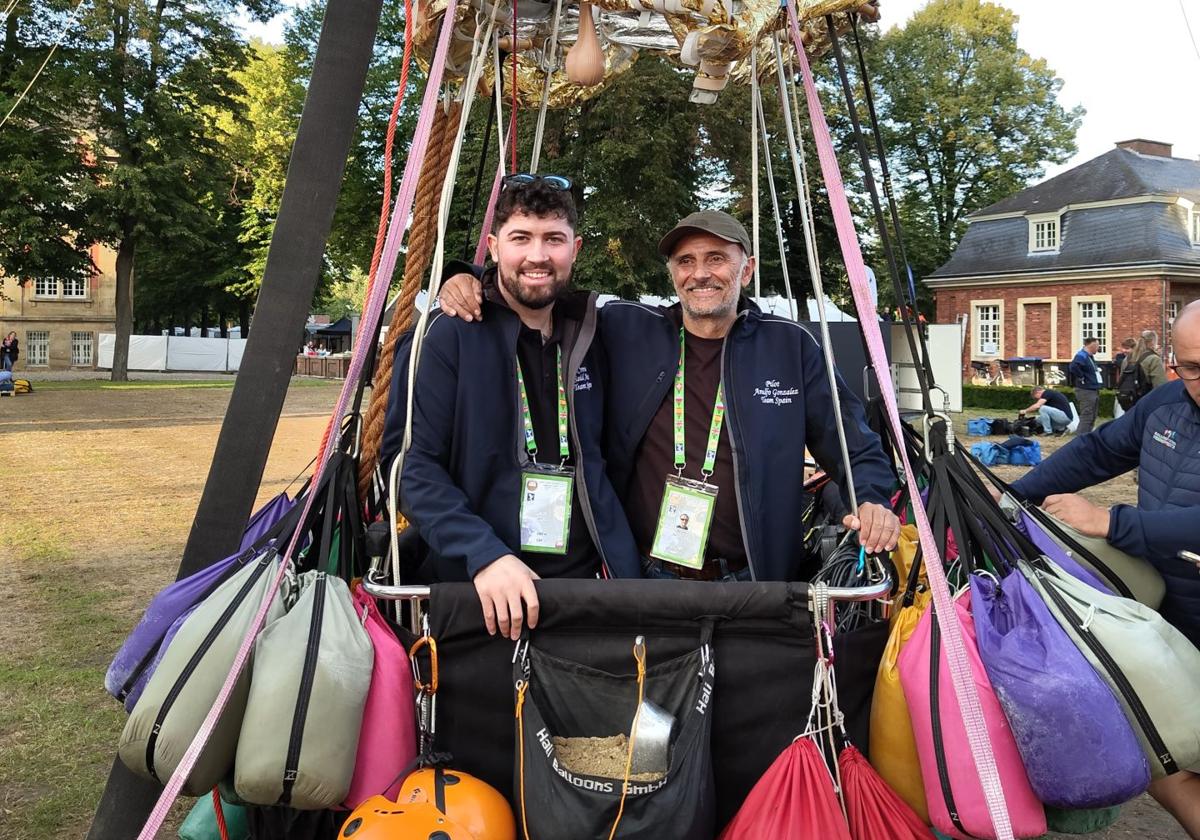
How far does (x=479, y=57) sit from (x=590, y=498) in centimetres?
160

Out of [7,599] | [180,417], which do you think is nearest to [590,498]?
[7,599]

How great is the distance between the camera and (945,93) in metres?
38.1

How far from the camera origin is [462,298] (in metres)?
2.62

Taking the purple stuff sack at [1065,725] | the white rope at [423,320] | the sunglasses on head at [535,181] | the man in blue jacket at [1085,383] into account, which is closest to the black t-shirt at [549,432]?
the white rope at [423,320]

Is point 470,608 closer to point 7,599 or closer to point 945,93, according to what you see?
point 7,599

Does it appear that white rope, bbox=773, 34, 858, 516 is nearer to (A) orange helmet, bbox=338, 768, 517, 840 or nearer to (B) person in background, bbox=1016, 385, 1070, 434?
(A) orange helmet, bbox=338, 768, 517, 840

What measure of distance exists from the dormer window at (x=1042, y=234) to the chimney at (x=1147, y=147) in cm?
402

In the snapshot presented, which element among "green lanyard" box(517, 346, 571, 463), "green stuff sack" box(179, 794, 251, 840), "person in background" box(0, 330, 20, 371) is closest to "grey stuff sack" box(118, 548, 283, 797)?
"green stuff sack" box(179, 794, 251, 840)

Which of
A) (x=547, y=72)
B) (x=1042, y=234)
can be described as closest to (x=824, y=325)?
(x=547, y=72)

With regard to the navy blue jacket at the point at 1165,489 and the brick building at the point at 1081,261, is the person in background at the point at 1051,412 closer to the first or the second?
the navy blue jacket at the point at 1165,489

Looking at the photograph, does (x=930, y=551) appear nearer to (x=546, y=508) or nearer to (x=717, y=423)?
(x=717, y=423)

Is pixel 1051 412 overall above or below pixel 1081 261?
below

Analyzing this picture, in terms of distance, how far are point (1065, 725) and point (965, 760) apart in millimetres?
211

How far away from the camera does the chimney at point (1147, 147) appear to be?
1383 inches
